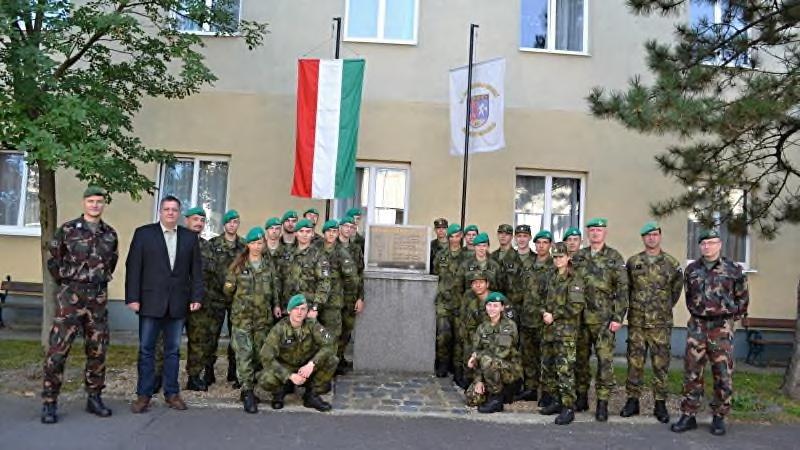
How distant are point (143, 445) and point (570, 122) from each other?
870 cm

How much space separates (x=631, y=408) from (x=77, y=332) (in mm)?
5460

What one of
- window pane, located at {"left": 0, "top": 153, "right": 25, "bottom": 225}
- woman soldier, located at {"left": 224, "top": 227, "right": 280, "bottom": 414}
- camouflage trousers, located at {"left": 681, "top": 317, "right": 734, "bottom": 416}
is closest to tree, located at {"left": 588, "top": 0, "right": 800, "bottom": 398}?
camouflage trousers, located at {"left": 681, "top": 317, "right": 734, "bottom": 416}

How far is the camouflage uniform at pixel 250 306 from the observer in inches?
234

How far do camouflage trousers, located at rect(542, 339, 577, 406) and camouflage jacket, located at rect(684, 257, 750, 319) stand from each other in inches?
50.0

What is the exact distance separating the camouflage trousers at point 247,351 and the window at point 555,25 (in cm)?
766

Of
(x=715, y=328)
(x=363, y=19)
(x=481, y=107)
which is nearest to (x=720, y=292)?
(x=715, y=328)

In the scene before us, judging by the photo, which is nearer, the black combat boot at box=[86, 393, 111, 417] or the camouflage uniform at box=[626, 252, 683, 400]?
the black combat boot at box=[86, 393, 111, 417]

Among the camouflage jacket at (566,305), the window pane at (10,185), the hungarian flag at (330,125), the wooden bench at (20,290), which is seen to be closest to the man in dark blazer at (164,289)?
the hungarian flag at (330,125)

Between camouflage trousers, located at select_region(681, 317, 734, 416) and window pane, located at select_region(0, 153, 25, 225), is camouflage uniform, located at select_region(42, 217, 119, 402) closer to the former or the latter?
camouflage trousers, located at select_region(681, 317, 734, 416)

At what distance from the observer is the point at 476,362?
612 cm

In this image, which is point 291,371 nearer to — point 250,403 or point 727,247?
point 250,403

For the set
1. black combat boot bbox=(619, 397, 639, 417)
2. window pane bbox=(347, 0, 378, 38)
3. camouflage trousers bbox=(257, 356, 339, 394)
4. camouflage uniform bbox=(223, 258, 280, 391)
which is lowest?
black combat boot bbox=(619, 397, 639, 417)

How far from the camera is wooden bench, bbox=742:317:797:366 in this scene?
10.3 metres

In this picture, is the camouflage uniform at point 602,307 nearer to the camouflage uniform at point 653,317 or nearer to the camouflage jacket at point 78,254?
the camouflage uniform at point 653,317
